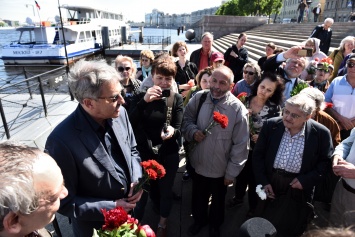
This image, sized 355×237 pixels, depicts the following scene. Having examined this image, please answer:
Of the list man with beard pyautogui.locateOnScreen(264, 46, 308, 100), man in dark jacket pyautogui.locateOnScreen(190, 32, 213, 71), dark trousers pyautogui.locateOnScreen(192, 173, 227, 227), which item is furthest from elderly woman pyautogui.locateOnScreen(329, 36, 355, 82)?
dark trousers pyautogui.locateOnScreen(192, 173, 227, 227)

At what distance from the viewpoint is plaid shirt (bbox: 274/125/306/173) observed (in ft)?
7.11

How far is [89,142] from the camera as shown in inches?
61.0

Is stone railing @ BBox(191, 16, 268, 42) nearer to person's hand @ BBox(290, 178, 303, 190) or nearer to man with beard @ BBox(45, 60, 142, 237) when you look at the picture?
person's hand @ BBox(290, 178, 303, 190)

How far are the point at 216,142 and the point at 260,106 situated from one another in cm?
81

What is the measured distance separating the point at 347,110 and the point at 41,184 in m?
3.39

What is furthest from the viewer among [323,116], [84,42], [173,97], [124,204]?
[84,42]

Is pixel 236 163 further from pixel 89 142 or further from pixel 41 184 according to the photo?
pixel 41 184

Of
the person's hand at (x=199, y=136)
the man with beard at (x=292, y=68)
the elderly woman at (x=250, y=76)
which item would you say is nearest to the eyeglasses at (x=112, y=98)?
the person's hand at (x=199, y=136)

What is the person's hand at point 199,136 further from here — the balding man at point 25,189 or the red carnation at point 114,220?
the balding man at point 25,189

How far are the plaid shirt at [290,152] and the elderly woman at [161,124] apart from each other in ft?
3.36

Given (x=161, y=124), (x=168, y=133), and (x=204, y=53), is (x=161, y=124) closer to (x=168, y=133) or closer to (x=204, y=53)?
(x=168, y=133)

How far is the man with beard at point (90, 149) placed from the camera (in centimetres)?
151

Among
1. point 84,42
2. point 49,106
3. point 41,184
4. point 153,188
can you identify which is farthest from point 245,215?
point 84,42

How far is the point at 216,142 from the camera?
2.40m
